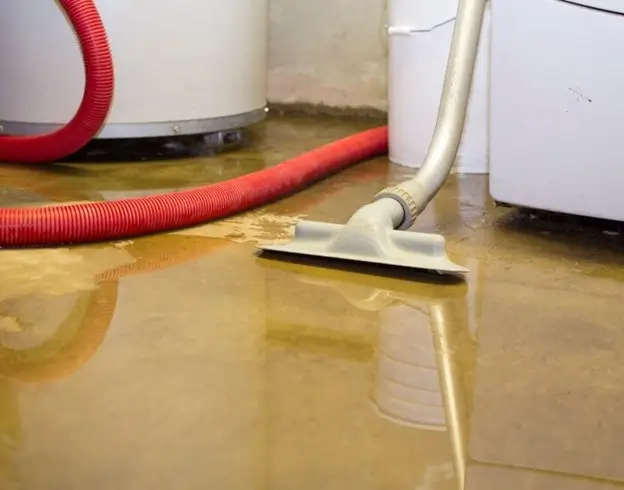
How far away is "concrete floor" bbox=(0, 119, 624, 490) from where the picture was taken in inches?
20.9

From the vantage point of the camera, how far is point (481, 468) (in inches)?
21.0

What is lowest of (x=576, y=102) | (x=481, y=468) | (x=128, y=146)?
(x=481, y=468)

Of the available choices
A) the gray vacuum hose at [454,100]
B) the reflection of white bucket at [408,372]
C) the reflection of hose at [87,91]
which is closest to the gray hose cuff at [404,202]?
the gray vacuum hose at [454,100]

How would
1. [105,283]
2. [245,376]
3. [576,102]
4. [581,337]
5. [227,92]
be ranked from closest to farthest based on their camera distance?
1. [245,376]
2. [581,337]
3. [105,283]
4. [576,102]
5. [227,92]

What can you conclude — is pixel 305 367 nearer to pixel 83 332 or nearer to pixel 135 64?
pixel 83 332

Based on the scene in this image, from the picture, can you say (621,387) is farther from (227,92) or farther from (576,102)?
(227,92)

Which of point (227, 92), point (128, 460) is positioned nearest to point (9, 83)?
point (227, 92)

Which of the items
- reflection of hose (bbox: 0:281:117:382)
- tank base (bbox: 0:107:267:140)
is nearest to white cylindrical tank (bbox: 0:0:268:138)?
tank base (bbox: 0:107:267:140)

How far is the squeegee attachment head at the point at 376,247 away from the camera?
35.3 inches

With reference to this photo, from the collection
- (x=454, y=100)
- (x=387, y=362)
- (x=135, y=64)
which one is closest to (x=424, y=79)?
(x=454, y=100)

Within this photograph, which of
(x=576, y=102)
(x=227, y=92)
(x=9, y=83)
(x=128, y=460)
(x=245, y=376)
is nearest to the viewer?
(x=128, y=460)

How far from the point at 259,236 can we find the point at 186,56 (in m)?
0.57

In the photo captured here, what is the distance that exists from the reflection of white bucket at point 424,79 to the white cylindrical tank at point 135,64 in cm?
32

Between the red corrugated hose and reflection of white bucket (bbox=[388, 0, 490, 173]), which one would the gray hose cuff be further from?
reflection of white bucket (bbox=[388, 0, 490, 173])
